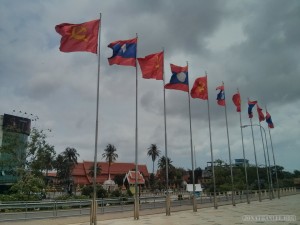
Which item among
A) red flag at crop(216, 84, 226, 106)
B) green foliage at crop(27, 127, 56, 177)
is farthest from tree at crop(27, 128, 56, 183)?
red flag at crop(216, 84, 226, 106)

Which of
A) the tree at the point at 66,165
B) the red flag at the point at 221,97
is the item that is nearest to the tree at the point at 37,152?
the red flag at the point at 221,97

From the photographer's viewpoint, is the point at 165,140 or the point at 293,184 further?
the point at 293,184

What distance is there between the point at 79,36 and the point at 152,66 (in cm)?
677

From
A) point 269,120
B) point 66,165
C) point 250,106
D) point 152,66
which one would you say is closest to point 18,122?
point 66,165

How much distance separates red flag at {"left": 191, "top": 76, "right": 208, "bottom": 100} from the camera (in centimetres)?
3008

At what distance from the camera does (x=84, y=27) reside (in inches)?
738

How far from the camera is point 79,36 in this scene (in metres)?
18.5

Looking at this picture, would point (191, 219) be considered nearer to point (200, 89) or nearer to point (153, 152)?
point (200, 89)

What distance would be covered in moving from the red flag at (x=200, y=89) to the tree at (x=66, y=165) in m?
89.7

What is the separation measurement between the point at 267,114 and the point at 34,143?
32554 millimetres

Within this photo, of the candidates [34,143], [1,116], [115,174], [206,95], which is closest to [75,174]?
[115,174]

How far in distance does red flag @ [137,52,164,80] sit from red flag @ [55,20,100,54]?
16.2ft

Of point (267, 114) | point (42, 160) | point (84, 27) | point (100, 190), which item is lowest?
point (100, 190)

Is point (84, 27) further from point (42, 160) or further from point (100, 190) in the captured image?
point (100, 190)
